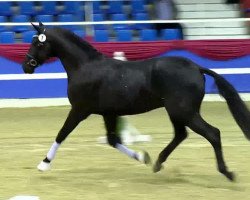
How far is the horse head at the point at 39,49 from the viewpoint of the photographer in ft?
19.8

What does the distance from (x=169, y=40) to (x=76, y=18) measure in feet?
7.83

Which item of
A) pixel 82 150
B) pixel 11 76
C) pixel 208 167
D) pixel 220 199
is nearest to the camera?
pixel 220 199

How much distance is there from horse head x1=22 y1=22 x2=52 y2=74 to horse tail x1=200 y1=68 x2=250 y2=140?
1.73m

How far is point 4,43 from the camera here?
12.1 meters

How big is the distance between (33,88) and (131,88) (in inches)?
245

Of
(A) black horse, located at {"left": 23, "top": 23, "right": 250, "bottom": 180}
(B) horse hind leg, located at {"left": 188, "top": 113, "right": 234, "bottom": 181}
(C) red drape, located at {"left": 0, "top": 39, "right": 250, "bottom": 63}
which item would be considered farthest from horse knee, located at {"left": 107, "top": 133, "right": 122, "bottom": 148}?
(C) red drape, located at {"left": 0, "top": 39, "right": 250, "bottom": 63}

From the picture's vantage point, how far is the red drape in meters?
11.7

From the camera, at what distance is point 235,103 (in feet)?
18.8

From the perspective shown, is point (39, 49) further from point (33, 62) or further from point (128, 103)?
point (128, 103)

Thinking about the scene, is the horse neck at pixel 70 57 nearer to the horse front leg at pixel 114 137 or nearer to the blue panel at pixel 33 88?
the horse front leg at pixel 114 137

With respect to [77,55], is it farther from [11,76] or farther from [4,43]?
[4,43]

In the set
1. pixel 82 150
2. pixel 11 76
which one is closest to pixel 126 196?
pixel 82 150

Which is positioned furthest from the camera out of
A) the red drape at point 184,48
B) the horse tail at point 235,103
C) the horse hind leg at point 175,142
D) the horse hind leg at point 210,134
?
the red drape at point 184,48

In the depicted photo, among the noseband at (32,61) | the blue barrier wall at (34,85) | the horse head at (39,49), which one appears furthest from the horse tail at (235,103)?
the blue barrier wall at (34,85)
